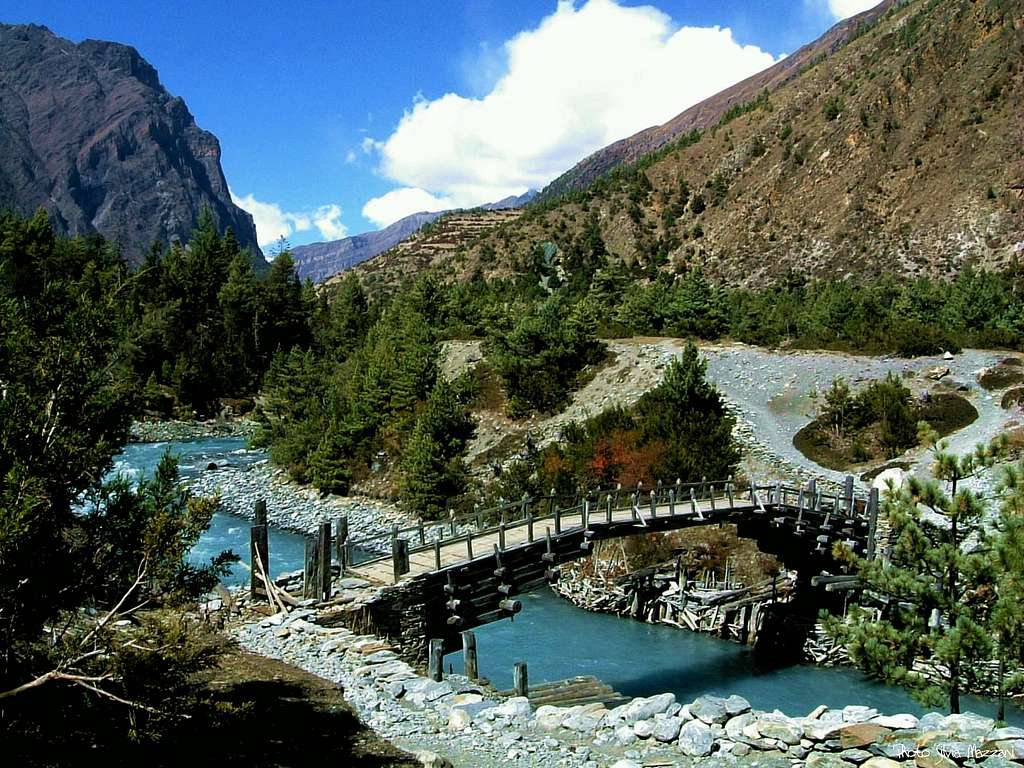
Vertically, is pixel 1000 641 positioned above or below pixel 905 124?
below

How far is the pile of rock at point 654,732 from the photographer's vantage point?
9758 mm

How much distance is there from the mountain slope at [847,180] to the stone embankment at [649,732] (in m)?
67.6

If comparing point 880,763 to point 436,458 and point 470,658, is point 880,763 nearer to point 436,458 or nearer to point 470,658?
point 470,658

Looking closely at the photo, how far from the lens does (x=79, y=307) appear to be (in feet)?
23.2

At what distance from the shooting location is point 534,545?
746 inches

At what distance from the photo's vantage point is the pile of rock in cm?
976

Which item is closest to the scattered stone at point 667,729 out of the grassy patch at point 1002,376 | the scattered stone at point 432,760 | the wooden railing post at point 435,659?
the scattered stone at point 432,760

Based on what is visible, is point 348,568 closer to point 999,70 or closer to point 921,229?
point 921,229

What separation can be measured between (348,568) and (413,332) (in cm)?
3282

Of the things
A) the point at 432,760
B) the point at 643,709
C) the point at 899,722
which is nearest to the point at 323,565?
the point at 432,760

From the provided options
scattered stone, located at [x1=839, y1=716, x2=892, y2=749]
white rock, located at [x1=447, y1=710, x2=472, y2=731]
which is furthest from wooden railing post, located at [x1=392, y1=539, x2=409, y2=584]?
scattered stone, located at [x1=839, y1=716, x2=892, y2=749]

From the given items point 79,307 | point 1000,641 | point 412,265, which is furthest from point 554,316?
point 412,265

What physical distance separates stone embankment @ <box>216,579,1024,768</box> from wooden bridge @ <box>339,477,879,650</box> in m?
2.89

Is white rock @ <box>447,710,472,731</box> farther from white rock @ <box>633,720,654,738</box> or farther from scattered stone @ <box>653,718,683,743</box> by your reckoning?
scattered stone @ <box>653,718,683,743</box>
